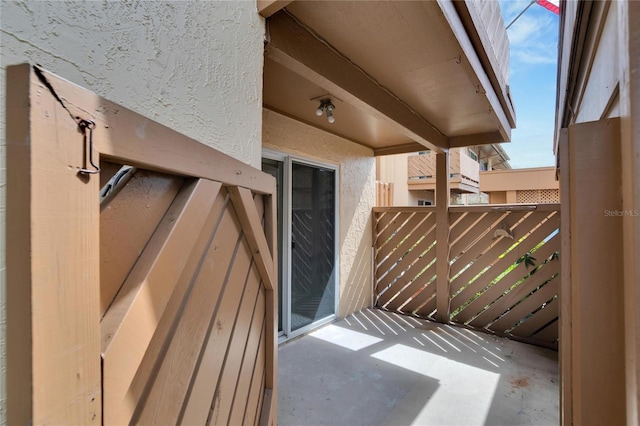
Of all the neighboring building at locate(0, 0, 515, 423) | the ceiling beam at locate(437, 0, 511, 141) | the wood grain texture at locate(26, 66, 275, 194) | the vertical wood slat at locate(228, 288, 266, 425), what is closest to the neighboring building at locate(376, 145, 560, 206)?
the neighboring building at locate(0, 0, 515, 423)

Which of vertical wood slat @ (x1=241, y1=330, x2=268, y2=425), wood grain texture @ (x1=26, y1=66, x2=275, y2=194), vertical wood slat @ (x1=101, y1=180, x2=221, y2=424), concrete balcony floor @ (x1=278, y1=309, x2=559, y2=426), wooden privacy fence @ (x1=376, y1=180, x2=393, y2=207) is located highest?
wooden privacy fence @ (x1=376, y1=180, x2=393, y2=207)

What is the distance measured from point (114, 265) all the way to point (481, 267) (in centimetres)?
412

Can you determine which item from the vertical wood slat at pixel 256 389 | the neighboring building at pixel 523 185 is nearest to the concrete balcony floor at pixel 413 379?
the vertical wood slat at pixel 256 389

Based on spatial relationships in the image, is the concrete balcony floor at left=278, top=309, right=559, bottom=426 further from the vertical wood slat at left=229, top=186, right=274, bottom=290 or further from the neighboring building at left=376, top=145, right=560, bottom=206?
the neighboring building at left=376, top=145, right=560, bottom=206

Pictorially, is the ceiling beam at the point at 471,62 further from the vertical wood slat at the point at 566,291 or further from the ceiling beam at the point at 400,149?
the ceiling beam at the point at 400,149

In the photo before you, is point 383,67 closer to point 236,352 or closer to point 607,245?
point 607,245

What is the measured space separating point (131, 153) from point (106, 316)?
0.31 m

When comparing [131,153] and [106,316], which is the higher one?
[131,153]

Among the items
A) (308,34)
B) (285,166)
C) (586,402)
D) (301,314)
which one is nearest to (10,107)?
(586,402)

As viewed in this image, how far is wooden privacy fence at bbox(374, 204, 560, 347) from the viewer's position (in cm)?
338

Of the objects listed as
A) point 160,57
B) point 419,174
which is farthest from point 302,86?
point 419,174

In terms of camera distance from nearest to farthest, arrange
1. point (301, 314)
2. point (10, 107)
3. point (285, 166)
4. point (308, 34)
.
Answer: point (10, 107)
point (308, 34)
point (285, 166)
point (301, 314)

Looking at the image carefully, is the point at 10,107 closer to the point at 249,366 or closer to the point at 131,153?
the point at 131,153

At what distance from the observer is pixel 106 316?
0.53m
